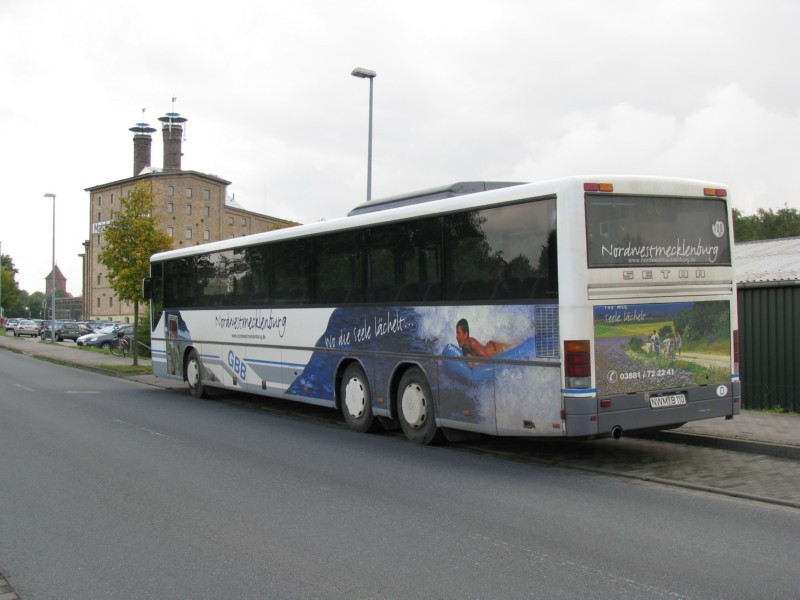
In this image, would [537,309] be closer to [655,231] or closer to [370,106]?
[655,231]

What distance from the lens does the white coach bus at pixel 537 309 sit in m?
8.34

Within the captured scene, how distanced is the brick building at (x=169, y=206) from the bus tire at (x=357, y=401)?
9843 centimetres

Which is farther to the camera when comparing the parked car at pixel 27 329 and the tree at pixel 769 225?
the parked car at pixel 27 329

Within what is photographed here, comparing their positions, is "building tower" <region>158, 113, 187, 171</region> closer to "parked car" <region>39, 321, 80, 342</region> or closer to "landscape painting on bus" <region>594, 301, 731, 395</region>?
"parked car" <region>39, 321, 80, 342</region>

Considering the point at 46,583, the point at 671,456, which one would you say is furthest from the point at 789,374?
the point at 46,583

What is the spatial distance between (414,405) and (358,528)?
430 centimetres

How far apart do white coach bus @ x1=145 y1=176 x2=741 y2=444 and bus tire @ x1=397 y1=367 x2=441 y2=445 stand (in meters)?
0.03

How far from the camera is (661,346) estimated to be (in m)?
8.77

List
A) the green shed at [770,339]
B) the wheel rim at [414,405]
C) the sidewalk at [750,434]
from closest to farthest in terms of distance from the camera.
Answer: the sidewalk at [750,434]
the wheel rim at [414,405]
the green shed at [770,339]

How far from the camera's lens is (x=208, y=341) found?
16.7m

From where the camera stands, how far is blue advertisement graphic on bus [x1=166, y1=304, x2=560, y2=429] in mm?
8680

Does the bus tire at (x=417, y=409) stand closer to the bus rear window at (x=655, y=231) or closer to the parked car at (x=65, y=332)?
the bus rear window at (x=655, y=231)

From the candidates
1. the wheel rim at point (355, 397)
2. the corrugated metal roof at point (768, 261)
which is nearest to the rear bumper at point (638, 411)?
the wheel rim at point (355, 397)

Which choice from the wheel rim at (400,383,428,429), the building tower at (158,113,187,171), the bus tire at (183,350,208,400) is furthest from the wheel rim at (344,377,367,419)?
the building tower at (158,113,187,171)
